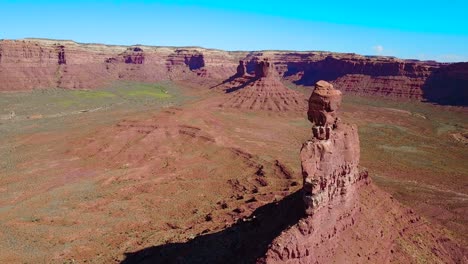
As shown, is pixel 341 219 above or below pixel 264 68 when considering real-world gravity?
below

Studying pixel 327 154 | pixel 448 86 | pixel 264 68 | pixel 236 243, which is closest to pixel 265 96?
pixel 264 68

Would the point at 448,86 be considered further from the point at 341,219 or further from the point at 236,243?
the point at 236,243

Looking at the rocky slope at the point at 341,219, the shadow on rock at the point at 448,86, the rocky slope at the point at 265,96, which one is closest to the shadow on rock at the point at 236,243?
the rocky slope at the point at 341,219

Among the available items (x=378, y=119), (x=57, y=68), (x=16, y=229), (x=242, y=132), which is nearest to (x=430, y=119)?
(x=378, y=119)

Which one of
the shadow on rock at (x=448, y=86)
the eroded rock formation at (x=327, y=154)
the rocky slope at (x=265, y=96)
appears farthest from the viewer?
the shadow on rock at (x=448, y=86)

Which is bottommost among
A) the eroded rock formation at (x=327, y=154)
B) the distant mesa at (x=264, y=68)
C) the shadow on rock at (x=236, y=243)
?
the shadow on rock at (x=236, y=243)

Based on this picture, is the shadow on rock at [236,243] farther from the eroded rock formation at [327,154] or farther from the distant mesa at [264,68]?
the distant mesa at [264,68]

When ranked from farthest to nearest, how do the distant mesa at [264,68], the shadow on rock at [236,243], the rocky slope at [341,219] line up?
1. the distant mesa at [264,68]
2. the shadow on rock at [236,243]
3. the rocky slope at [341,219]
